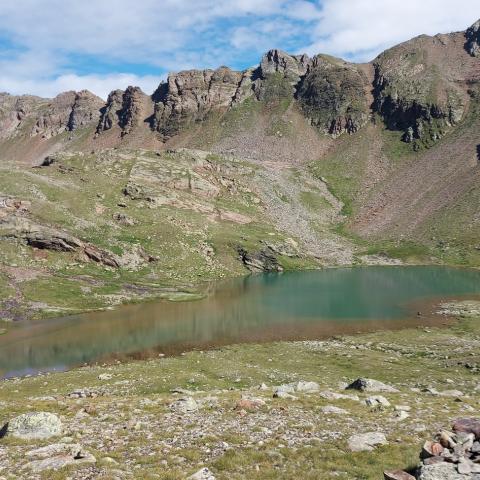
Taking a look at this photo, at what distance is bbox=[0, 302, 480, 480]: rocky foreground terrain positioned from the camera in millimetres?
18156

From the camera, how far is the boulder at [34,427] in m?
23.0

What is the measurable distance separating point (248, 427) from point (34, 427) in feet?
35.4

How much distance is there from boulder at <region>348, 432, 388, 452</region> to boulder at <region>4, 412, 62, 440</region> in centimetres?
1447

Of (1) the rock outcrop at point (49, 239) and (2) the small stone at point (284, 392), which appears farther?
(1) the rock outcrop at point (49, 239)

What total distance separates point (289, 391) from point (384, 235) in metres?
160

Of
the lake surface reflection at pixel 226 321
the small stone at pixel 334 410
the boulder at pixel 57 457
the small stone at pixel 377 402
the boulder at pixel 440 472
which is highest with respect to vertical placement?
the boulder at pixel 440 472

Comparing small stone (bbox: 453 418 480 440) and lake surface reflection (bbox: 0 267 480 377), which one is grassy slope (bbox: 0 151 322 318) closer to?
lake surface reflection (bbox: 0 267 480 377)

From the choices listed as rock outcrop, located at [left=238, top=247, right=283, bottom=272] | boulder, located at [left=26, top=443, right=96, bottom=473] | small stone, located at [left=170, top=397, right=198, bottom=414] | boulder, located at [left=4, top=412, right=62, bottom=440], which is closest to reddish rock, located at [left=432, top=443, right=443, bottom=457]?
boulder, located at [left=26, top=443, right=96, bottom=473]

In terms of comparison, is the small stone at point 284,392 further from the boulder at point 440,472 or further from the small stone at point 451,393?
the boulder at point 440,472

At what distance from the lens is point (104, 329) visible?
254 ft

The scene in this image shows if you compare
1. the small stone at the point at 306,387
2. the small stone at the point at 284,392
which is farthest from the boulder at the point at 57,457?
the small stone at the point at 306,387

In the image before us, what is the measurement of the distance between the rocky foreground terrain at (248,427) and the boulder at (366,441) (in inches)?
1.8

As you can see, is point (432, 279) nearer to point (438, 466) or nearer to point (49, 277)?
point (49, 277)

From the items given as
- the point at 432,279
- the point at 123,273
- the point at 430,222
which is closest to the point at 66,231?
the point at 123,273
